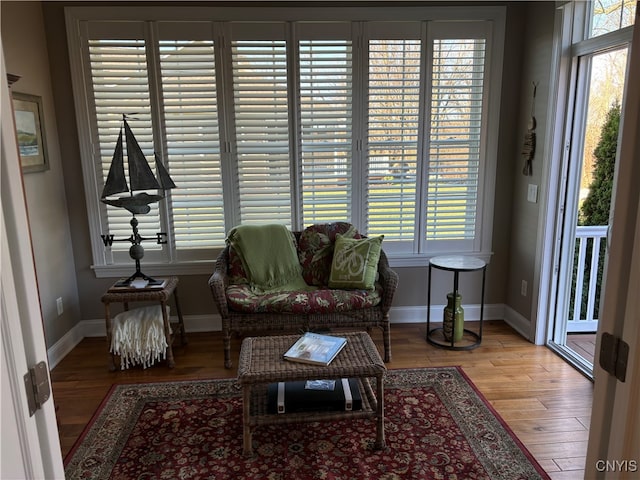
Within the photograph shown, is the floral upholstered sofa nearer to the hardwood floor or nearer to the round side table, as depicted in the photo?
the hardwood floor

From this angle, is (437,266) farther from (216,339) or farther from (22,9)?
(22,9)

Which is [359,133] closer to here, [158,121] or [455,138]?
[455,138]

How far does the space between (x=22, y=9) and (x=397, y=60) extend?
2.60 metres

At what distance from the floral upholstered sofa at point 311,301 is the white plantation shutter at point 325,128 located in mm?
445

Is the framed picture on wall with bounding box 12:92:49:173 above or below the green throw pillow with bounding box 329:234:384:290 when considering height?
above

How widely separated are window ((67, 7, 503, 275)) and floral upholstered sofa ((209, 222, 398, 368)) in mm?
490

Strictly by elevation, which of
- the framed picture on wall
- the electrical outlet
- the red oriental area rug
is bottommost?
the red oriental area rug

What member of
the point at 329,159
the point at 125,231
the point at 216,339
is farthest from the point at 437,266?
the point at 125,231

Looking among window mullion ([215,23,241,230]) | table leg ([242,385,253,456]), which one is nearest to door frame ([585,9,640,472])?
table leg ([242,385,253,456])

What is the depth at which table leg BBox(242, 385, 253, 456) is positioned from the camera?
219 centimetres

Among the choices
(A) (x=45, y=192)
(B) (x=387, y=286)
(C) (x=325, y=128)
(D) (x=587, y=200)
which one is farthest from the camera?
(C) (x=325, y=128)

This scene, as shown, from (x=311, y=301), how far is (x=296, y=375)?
96 centimetres

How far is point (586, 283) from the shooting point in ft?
12.1

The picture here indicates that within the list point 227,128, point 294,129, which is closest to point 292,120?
point 294,129
